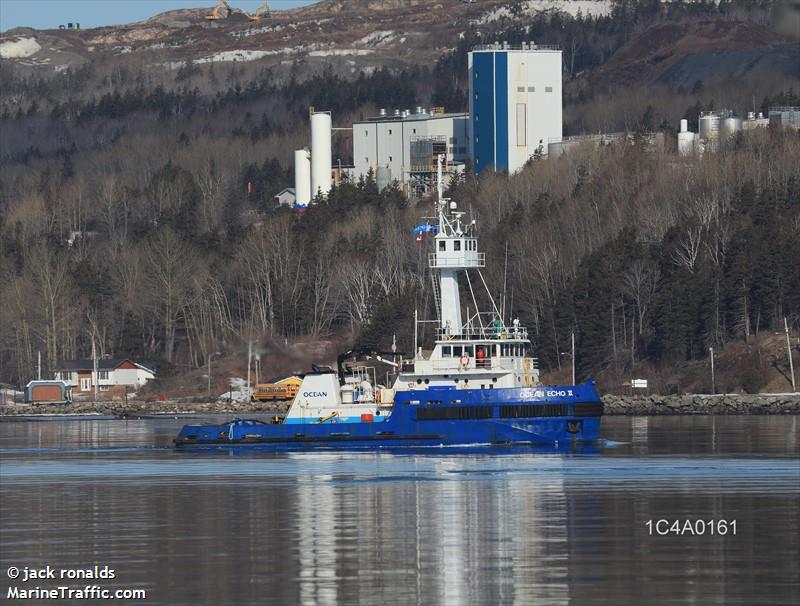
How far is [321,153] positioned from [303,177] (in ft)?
13.6

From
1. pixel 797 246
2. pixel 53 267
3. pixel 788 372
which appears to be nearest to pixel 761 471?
pixel 788 372

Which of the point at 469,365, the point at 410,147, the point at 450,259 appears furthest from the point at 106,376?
the point at 469,365

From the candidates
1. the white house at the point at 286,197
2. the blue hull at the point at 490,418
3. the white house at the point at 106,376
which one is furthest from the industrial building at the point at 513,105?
the blue hull at the point at 490,418

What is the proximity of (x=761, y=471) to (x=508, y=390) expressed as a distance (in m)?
15.6

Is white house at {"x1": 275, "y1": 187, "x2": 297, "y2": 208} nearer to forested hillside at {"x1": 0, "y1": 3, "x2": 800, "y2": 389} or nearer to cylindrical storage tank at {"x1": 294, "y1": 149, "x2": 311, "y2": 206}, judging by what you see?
forested hillside at {"x1": 0, "y1": 3, "x2": 800, "y2": 389}

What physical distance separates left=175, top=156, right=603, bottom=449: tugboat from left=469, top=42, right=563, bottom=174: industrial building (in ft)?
267

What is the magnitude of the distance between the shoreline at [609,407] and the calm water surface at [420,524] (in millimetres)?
30826

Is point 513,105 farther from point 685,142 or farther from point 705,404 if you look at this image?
point 705,404

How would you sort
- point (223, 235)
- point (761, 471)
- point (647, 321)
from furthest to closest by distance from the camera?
point (223, 235) < point (647, 321) < point (761, 471)

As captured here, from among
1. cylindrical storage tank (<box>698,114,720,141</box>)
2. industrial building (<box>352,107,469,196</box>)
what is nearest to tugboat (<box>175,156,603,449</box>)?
cylindrical storage tank (<box>698,114,720,141</box>)

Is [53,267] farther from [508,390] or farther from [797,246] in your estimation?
[508,390]

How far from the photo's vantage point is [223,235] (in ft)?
519

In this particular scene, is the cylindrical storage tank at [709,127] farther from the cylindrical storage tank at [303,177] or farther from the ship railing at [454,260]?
the ship railing at [454,260]

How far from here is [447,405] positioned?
67.4 metres
